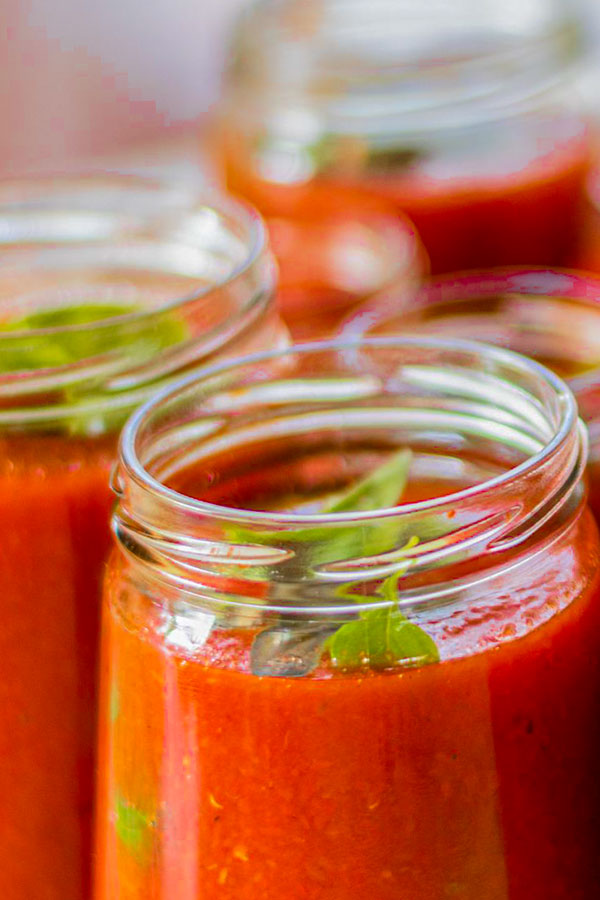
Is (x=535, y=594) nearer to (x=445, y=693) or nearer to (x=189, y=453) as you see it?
(x=445, y=693)

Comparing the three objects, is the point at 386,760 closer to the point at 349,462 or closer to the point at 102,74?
the point at 349,462

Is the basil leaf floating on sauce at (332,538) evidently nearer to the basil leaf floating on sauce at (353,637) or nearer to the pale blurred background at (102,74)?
the basil leaf floating on sauce at (353,637)

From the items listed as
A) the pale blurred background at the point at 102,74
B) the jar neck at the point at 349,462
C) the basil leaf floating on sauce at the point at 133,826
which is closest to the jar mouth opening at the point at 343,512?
the jar neck at the point at 349,462

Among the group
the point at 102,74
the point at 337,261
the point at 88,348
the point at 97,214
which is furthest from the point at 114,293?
the point at 102,74

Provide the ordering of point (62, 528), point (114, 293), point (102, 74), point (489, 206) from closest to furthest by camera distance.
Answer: point (62, 528) → point (114, 293) → point (489, 206) → point (102, 74)

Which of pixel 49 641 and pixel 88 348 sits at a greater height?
pixel 88 348

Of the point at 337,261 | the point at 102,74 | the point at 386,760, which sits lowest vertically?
the point at 102,74

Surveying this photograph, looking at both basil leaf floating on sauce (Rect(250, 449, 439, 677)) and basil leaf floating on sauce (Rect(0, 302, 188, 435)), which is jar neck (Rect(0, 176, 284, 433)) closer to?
basil leaf floating on sauce (Rect(0, 302, 188, 435))
